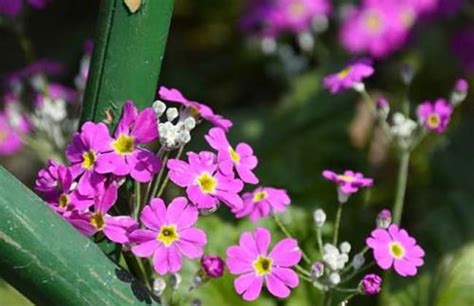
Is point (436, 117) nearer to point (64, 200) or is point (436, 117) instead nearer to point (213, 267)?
point (213, 267)

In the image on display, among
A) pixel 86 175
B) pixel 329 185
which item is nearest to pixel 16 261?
pixel 86 175

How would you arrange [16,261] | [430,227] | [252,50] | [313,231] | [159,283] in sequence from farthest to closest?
[252,50]
[430,227]
[313,231]
[159,283]
[16,261]

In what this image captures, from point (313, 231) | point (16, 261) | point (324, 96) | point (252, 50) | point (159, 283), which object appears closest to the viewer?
point (16, 261)

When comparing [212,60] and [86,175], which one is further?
[212,60]

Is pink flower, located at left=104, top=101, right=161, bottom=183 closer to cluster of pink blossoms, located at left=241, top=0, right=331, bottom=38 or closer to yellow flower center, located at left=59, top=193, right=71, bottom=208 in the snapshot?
yellow flower center, located at left=59, top=193, right=71, bottom=208

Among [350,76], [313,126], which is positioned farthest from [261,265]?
[313,126]

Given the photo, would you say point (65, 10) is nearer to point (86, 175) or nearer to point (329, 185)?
point (329, 185)

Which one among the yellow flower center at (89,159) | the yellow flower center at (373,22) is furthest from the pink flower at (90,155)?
the yellow flower center at (373,22)
